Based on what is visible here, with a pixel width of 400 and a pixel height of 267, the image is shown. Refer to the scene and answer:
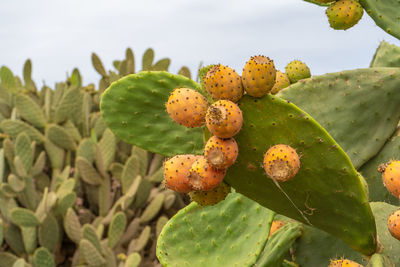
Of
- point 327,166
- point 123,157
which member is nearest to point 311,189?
point 327,166

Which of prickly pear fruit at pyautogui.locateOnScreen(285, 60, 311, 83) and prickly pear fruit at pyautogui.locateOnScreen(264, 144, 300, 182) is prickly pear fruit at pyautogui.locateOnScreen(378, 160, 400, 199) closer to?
prickly pear fruit at pyautogui.locateOnScreen(264, 144, 300, 182)

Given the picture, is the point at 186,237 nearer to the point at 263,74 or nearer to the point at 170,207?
the point at 263,74

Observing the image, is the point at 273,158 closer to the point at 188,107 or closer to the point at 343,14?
the point at 188,107

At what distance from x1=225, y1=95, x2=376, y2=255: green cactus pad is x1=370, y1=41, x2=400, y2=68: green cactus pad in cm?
94

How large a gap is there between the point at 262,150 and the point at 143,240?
237 centimetres

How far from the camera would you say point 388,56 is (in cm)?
210

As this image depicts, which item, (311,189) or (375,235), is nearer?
(311,189)

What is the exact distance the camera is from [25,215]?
3.29 meters

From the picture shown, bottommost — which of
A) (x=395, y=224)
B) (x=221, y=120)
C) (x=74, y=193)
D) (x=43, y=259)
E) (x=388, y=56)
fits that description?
(x=43, y=259)

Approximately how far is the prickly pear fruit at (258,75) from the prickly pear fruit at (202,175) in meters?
0.17

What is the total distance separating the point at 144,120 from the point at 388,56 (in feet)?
3.31

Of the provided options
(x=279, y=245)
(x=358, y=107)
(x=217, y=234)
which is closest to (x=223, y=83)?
(x=279, y=245)

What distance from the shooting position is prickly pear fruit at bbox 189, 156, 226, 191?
1.09 metres

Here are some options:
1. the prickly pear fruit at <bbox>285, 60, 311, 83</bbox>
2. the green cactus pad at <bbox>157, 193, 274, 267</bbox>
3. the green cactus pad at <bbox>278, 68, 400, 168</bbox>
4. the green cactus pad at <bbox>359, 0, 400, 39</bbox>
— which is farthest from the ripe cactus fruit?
the green cactus pad at <bbox>359, 0, 400, 39</bbox>
